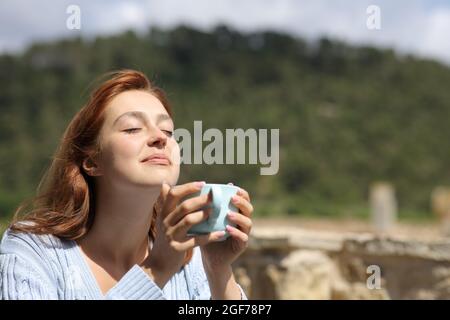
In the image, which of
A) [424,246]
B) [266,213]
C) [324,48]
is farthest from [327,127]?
[424,246]

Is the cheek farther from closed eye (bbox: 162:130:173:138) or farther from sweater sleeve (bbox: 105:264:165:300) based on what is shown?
sweater sleeve (bbox: 105:264:165:300)

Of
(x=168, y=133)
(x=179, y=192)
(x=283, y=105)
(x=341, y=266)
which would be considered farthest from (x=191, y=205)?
(x=283, y=105)

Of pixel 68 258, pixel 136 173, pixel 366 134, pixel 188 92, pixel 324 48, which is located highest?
pixel 324 48

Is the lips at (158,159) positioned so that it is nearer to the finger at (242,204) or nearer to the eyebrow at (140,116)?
the eyebrow at (140,116)

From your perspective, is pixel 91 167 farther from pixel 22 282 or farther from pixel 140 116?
pixel 22 282

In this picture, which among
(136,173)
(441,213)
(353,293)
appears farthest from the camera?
(441,213)

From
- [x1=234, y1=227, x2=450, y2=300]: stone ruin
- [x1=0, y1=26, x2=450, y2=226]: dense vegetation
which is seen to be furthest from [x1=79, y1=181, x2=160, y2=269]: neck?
[x1=0, y1=26, x2=450, y2=226]: dense vegetation

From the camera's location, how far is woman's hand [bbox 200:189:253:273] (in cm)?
192

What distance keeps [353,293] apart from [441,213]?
15.9 m

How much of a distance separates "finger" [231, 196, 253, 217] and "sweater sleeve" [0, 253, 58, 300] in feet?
1.77

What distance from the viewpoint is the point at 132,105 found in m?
2.26

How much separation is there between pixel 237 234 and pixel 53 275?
519 mm
